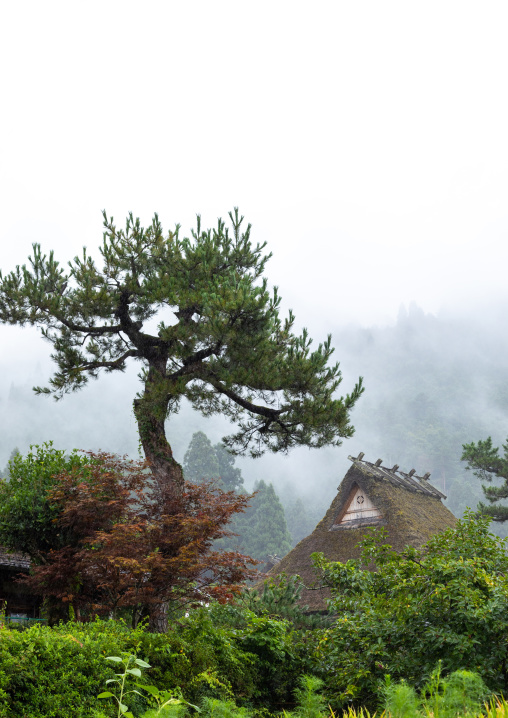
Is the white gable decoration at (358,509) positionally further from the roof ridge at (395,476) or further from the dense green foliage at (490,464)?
the dense green foliage at (490,464)

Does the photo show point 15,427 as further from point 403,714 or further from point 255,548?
point 403,714

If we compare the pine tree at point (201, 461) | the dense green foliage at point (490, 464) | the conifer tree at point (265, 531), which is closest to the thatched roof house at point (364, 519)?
the dense green foliage at point (490, 464)

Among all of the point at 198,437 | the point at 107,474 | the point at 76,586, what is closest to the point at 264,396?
the point at 107,474

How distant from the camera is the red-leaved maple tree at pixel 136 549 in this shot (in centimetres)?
690

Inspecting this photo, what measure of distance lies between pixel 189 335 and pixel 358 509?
35.3 feet

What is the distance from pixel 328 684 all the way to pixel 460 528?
89.3 inches

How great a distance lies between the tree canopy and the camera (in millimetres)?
10086

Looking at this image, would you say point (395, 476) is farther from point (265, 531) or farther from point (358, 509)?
point (265, 531)

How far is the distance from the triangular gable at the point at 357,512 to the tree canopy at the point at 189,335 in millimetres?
7258

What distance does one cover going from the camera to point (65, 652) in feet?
15.1

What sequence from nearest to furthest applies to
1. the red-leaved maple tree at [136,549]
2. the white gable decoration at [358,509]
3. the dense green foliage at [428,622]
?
1. the dense green foliage at [428,622]
2. the red-leaved maple tree at [136,549]
3. the white gable decoration at [358,509]

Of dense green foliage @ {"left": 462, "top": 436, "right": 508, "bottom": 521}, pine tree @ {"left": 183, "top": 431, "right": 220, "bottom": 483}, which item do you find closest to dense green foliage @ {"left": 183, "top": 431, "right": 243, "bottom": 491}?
pine tree @ {"left": 183, "top": 431, "right": 220, "bottom": 483}

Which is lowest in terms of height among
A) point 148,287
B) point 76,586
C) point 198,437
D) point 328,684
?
point 328,684

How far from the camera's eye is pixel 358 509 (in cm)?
1861
